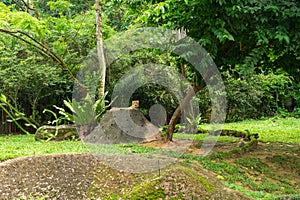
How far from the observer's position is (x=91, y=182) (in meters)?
4.07

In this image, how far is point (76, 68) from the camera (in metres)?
9.49

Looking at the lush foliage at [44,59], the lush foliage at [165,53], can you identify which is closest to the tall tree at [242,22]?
the lush foliage at [165,53]

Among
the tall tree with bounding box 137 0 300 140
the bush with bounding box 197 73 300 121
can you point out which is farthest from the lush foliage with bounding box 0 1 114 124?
the bush with bounding box 197 73 300 121

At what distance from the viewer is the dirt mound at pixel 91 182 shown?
11.1 ft

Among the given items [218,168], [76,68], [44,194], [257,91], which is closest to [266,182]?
[218,168]

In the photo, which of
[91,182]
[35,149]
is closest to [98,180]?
[91,182]

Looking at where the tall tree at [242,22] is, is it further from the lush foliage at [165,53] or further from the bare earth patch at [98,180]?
the bare earth patch at [98,180]

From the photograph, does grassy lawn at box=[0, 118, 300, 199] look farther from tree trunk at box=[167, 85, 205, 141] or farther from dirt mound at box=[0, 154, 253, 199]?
tree trunk at box=[167, 85, 205, 141]

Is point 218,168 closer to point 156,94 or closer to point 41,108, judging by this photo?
point 156,94

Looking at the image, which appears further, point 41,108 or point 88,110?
point 41,108

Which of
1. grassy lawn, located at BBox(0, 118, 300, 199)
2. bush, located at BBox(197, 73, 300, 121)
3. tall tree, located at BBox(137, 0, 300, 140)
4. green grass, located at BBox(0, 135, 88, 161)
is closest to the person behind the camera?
tall tree, located at BBox(137, 0, 300, 140)

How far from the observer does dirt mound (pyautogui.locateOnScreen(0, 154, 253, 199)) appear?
3396mm

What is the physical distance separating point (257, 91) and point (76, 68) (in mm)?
7799

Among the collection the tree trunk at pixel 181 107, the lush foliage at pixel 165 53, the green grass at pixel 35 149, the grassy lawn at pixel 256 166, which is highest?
the lush foliage at pixel 165 53
